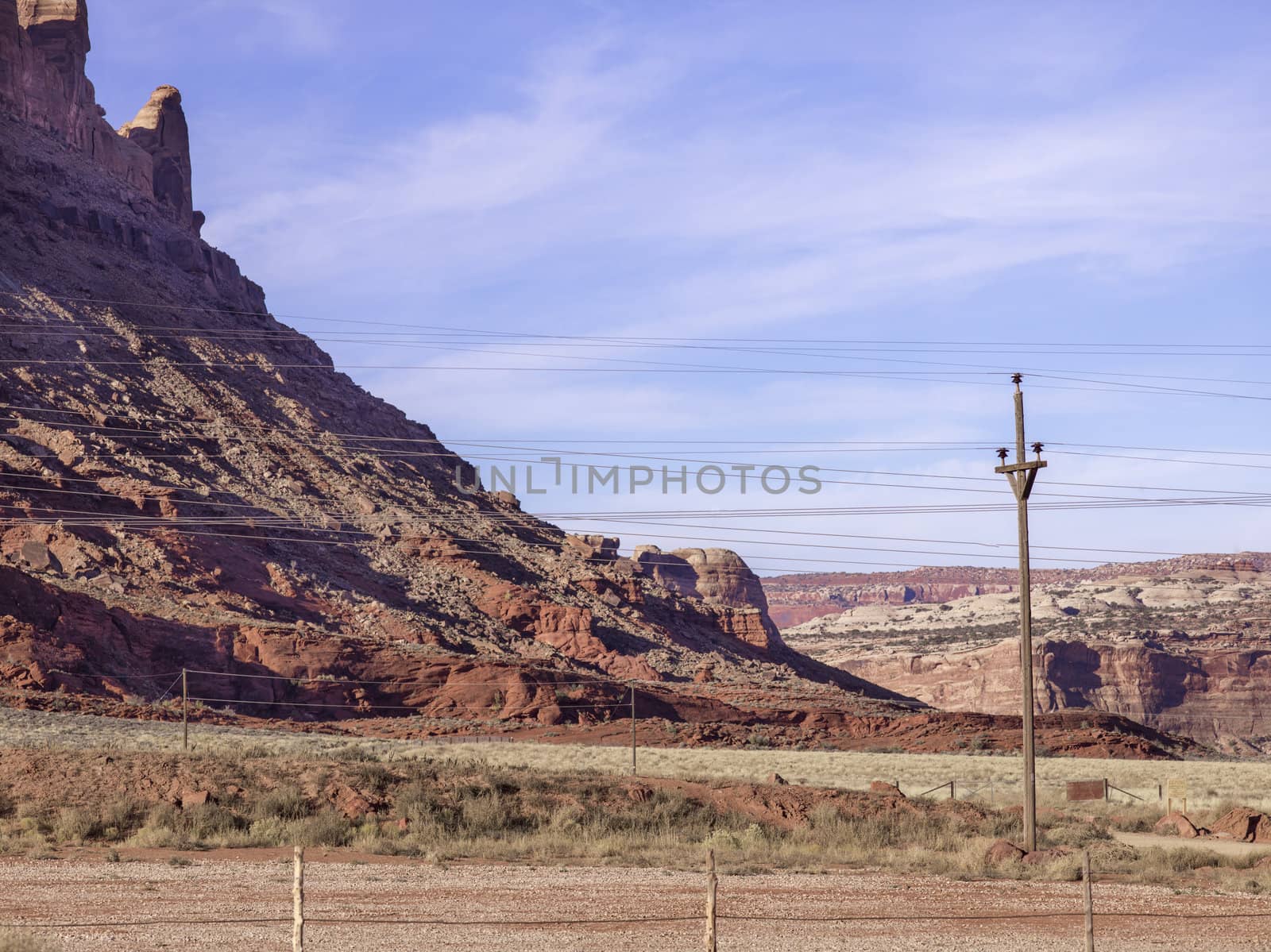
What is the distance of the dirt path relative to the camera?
2461cm

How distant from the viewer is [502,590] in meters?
79.3

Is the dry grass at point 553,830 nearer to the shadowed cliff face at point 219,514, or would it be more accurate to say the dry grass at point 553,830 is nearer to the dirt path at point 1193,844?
the dirt path at point 1193,844

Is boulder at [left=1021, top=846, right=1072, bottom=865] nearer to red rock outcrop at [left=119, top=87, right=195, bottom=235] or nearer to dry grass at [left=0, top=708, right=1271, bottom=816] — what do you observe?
dry grass at [left=0, top=708, right=1271, bottom=816]

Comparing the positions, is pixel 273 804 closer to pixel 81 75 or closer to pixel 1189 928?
pixel 1189 928

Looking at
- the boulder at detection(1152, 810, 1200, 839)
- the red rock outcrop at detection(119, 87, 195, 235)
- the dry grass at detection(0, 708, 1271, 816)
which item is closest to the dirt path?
the boulder at detection(1152, 810, 1200, 839)

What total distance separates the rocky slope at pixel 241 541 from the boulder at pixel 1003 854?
105 feet

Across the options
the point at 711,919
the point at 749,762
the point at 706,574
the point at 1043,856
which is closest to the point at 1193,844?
the point at 1043,856

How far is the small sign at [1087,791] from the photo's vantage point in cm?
3719

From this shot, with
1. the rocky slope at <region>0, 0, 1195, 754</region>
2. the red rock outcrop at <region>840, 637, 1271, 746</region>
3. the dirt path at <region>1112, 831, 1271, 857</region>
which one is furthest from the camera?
the red rock outcrop at <region>840, 637, 1271, 746</region>

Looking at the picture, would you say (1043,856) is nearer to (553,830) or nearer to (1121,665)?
(553,830)

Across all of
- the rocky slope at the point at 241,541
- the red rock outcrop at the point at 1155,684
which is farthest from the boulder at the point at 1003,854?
the red rock outcrop at the point at 1155,684

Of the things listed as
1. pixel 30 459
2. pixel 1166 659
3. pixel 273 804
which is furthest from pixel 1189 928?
pixel 1166 659

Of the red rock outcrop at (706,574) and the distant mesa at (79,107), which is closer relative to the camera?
the distant mesa at (79,107)

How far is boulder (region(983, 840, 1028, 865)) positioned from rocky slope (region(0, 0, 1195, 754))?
1265 inches
